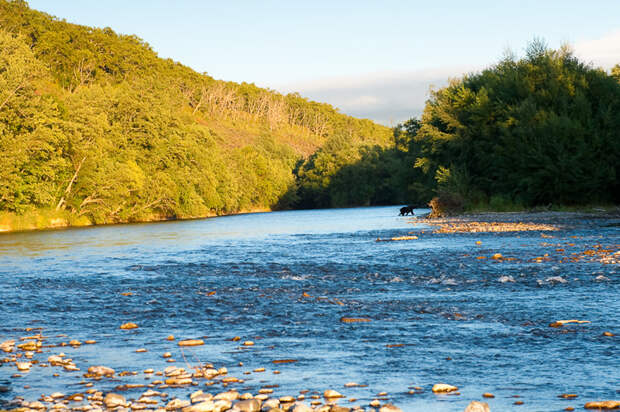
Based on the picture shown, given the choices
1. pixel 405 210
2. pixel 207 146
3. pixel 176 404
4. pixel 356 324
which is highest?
pixel 207 146

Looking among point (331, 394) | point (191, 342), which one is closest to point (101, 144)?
point (191, 342)

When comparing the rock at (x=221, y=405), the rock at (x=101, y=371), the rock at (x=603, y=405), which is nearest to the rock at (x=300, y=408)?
the rock at (x=221, y=405)

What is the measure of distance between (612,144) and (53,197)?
49.1 m

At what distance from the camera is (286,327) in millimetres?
11648

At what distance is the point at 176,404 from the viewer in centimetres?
705

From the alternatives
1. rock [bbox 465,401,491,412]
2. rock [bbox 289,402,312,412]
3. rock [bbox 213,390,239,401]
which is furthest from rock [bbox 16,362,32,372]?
rock [bbox 465,401,491,412]

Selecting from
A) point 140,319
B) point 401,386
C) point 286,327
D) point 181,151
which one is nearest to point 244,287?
point 140,319

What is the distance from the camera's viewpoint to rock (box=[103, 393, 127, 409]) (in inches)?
281

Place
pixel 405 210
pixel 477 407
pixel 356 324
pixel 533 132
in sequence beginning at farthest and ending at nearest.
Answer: pixel 405 210 < pixel 533 132 < pixel 356 324 < pixel 477 407

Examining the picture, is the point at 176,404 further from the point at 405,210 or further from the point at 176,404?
the point at 405,210

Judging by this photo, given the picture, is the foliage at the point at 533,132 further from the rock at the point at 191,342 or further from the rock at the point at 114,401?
the rock at the point at 114,401

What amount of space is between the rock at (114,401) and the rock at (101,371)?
4.35 ft

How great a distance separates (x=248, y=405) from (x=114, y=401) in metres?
1.48

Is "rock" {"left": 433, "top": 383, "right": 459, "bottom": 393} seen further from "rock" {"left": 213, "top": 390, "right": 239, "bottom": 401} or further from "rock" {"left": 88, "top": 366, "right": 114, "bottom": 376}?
"rock" {"left": 88, "top": 366, "right": 114, "bottom": 376}
